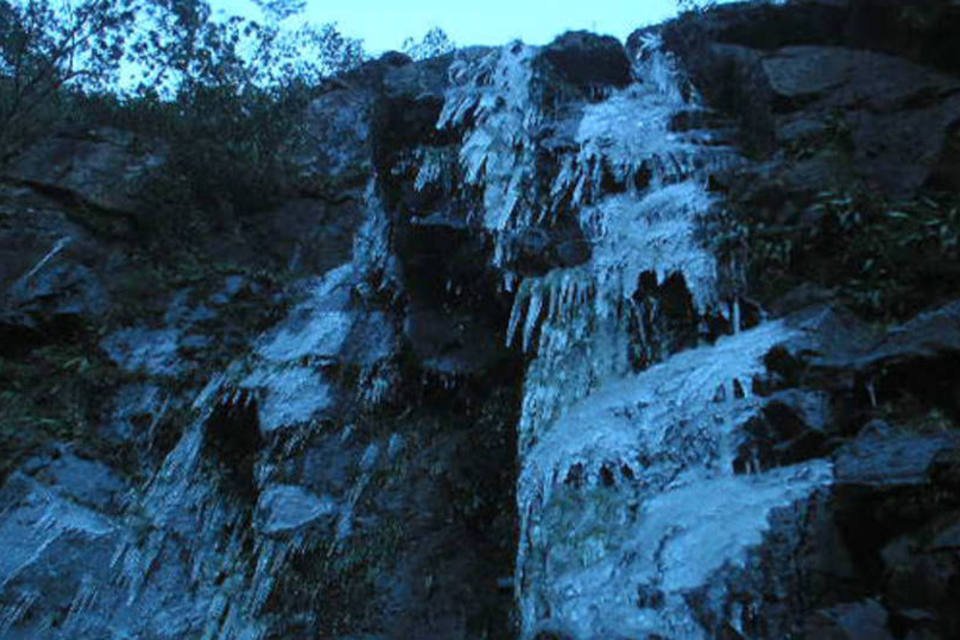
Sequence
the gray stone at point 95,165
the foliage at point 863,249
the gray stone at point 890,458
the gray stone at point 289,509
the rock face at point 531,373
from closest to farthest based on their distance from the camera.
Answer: the gray stone at point 890,458 → the rock face at point 531,373 → the foliage at point 863,249 → the gray stone at point 289,509 → the gray stone at point 95,165

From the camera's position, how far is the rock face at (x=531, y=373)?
627 centimetres

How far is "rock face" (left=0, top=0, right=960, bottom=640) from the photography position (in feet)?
20.6

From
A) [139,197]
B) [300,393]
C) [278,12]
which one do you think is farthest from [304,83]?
[300,393]

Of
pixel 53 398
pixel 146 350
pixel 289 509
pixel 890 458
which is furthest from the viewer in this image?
pixel 146 350

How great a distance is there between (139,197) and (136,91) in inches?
143

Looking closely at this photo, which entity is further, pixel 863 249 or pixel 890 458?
pixel 863 249

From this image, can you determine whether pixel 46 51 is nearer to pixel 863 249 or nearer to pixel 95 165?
pixel 95 165

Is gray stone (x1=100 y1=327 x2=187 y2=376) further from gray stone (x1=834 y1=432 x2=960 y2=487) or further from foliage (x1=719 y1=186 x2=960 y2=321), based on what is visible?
gray stone (x1=834 y1=432 x2=960 y2=487)

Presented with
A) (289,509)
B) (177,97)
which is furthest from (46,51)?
(289,509)

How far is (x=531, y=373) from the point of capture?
9.50 metres

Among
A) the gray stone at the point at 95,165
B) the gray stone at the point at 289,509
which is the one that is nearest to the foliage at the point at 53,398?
the gray stone at the point at 289,509

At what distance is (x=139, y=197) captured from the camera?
1414 cm

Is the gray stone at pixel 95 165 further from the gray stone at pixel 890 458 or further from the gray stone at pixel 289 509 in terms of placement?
the gray stone at pixel 890 458

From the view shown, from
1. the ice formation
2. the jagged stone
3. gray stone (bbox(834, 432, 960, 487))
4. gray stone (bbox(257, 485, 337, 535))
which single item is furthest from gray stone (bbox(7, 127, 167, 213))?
gray stone (bbox(834, 432, 960, 487))
